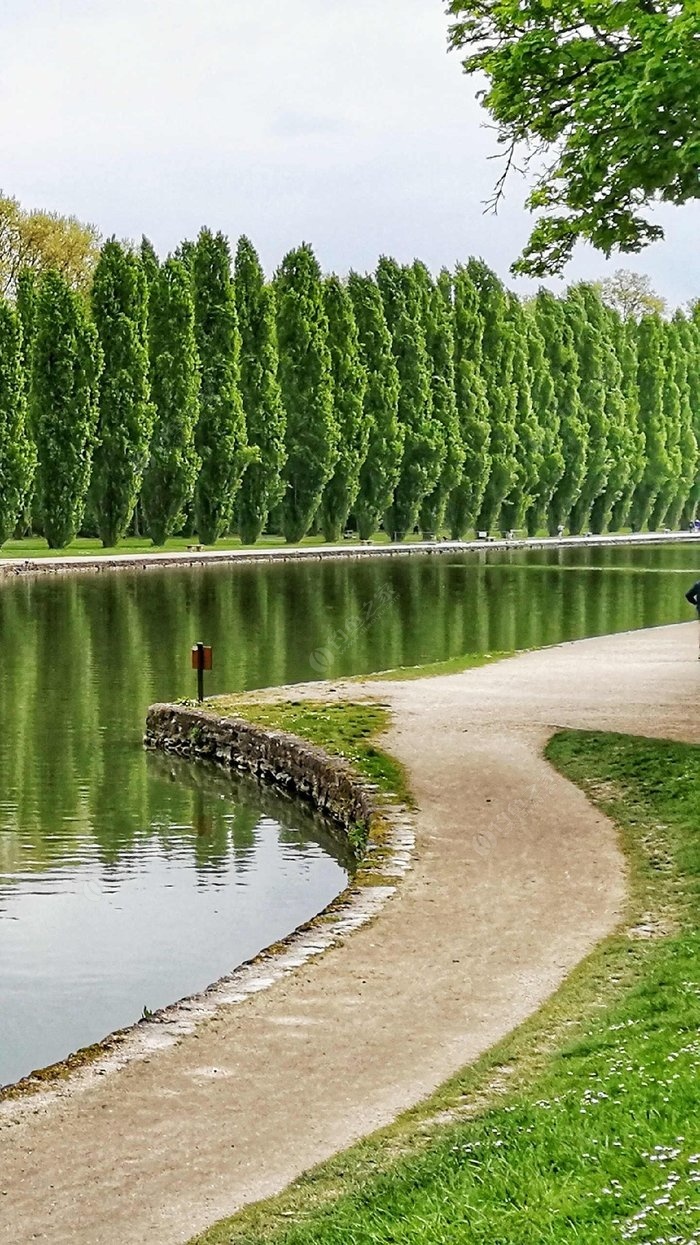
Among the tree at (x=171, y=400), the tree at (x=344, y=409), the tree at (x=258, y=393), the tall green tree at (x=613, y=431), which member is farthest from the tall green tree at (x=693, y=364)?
the tree at (x=171, y=400)

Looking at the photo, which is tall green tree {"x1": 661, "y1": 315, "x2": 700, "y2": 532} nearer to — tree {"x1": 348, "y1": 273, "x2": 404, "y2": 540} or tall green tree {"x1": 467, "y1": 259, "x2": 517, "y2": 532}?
tall green tree {"x1": 467, "y1": 259, "x2": 517, "y2": 532}

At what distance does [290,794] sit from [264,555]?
44.5 meters

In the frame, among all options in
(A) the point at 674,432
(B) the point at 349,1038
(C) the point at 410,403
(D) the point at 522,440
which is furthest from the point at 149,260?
(B) the point at 349,1038

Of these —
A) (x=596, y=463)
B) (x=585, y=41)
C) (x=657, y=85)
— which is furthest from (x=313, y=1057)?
(x=596, y=463)

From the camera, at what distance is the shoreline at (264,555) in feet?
175

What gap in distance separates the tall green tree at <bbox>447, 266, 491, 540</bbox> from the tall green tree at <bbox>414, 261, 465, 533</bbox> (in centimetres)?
79

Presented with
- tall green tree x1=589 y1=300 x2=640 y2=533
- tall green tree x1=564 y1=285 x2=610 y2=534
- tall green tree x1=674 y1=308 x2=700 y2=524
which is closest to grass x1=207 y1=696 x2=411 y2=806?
tall green tree x1=564 y1=285 x2=610 y2=534

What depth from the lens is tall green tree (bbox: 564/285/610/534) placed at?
9256 cm

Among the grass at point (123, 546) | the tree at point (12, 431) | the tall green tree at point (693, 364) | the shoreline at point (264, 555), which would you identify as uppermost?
the tall green tree at point (693, 364)

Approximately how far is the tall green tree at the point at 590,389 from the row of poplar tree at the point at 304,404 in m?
0.12

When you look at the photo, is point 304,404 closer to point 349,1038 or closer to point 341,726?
point 341,726

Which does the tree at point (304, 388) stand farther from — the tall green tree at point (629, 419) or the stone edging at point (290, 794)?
the stone edging at point (290, 794)

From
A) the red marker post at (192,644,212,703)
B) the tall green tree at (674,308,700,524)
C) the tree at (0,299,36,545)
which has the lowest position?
the red marker post at (192,644,212,703)

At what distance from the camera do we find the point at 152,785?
59.0ft
